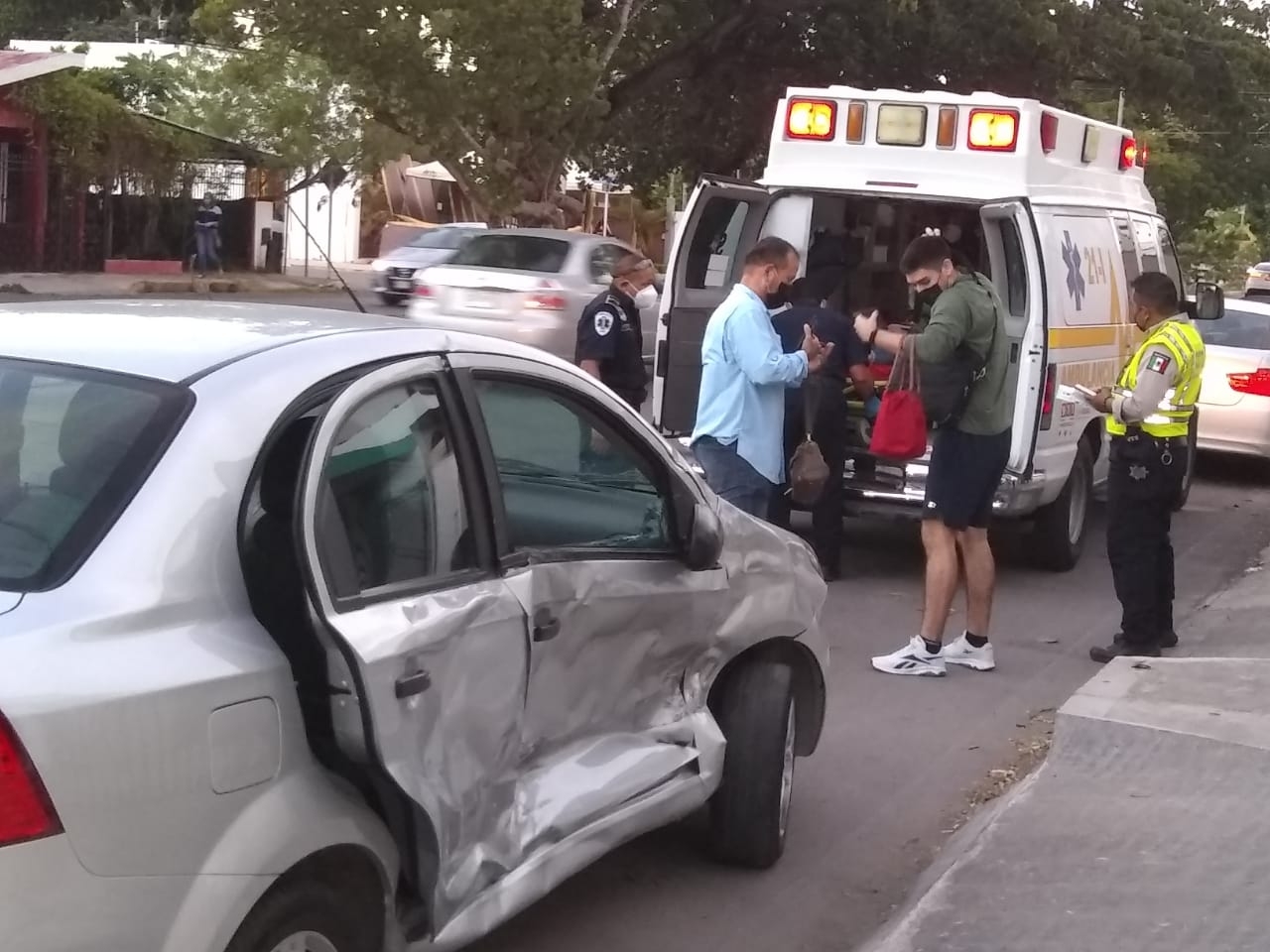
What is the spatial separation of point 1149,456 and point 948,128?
2408 millimetres

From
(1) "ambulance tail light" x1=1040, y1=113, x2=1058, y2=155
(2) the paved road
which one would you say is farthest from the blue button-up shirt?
(1) "ambulance tail light" x1=1040, y1=113, x2=1058, y2=155

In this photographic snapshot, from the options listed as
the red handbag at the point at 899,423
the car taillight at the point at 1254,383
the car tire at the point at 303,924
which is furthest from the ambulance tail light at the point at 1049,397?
the car tire at the point at 303,924

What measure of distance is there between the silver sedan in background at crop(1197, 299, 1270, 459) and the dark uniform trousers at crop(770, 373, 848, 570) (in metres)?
5.69

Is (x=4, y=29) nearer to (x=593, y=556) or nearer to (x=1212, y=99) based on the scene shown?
(x=1212, y=99)

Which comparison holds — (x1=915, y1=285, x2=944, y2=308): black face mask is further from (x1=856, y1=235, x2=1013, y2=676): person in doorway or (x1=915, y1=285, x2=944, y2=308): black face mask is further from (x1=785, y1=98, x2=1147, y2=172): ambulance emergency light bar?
(x1=856, y1=235, x2=1013, y2=676): person in doorway

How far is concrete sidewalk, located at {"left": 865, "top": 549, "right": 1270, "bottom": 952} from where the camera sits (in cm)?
454

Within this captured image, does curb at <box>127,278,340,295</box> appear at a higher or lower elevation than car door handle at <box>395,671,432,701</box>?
lower

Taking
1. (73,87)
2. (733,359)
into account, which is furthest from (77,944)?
(73,87)

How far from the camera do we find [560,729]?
4.07 m

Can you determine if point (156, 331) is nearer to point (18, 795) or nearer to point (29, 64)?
point (18, 795)

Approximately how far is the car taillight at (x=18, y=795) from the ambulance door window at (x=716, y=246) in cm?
738

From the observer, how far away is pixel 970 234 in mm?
10398

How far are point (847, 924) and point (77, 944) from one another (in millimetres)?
2719

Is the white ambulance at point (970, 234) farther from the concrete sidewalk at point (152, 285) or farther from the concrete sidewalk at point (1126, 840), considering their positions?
the concrete sidewalk at point (152, 285)
